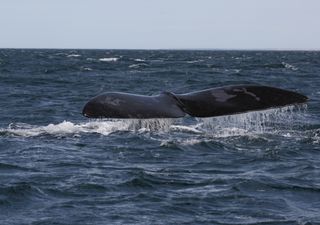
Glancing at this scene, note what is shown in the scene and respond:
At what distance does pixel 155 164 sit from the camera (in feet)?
40.2

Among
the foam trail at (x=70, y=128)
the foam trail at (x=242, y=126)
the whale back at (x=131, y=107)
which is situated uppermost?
the whale back at (x=131, y=107)

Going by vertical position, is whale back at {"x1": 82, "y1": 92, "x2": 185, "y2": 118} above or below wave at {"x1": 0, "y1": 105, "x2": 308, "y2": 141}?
above

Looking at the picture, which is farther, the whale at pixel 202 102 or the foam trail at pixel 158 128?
the foam trail at pixel 158 128

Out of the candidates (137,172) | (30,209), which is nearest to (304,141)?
(137,172)

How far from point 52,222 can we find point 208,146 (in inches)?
242

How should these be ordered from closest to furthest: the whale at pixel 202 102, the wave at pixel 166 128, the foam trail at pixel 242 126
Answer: the whale at pixel 202 102, the foam trail at pixel 242 126, the wave at pixel 166 128

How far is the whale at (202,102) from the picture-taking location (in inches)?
258

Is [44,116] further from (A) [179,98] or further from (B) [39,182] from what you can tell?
(A) [179,98]

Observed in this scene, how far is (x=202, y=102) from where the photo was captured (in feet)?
23.5

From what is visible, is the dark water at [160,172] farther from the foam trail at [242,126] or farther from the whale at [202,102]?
the whale at [202,102]

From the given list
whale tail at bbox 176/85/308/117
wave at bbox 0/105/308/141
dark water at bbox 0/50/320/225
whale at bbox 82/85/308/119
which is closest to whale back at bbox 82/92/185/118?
whale at bbox 82/85/308/119

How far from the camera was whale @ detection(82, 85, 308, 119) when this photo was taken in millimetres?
6565

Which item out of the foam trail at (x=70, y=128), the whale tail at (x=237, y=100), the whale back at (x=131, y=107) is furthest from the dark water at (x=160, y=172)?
the whale back at (x=131, y=107)

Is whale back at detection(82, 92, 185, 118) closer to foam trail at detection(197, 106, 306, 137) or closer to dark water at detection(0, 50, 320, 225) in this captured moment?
dark water at detection(0, 50, 320, 225)
